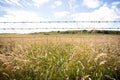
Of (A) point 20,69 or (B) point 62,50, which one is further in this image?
(B) point 62,50

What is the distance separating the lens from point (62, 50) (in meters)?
5.73

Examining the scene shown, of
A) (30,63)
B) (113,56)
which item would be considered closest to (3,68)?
(30,63)

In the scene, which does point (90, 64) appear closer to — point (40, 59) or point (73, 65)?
Result: point (73, 65)

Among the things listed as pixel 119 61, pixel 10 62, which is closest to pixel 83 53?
pixel 119 61

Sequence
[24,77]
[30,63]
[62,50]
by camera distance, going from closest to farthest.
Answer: [24,77] → [30,63] → [62,50]

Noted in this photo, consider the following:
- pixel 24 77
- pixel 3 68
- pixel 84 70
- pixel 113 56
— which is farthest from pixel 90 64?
pixel 3 68

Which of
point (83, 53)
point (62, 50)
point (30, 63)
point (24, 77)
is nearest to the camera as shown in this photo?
point (24, 77)

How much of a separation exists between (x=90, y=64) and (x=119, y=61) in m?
0.64

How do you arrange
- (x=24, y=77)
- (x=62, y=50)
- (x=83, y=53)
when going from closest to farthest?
1. (x=24, y=77)
2. (x=83, y=53)
3. (x=62, y=50)

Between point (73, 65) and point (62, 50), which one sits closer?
point (73, 65)

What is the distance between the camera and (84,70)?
459 centimetres

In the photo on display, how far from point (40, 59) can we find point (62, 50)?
857mm

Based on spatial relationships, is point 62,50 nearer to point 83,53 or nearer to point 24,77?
point 83,53

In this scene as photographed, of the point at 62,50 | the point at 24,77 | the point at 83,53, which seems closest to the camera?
the point at 24,77
